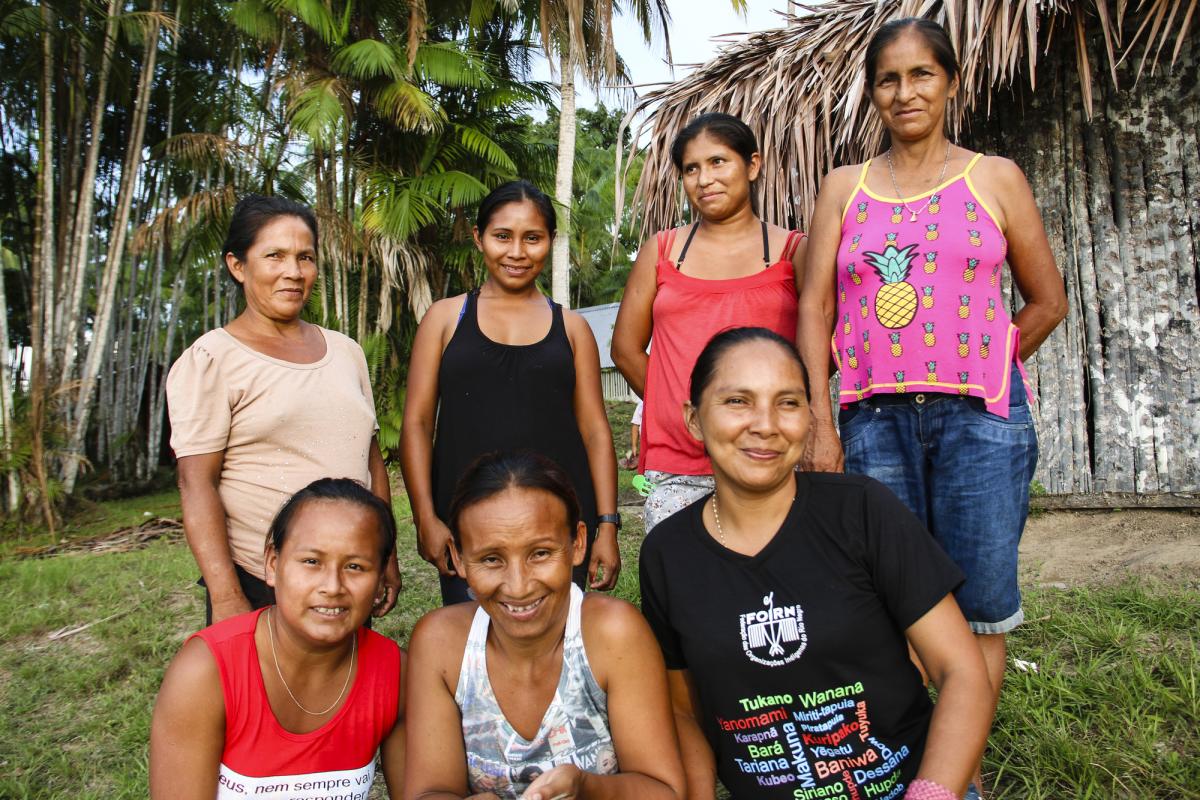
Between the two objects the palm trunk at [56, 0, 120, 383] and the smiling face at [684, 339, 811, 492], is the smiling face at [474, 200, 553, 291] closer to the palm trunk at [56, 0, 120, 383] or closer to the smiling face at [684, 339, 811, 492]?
the smiling face at [684, 339, 811, 492]

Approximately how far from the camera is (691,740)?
6.30 feet

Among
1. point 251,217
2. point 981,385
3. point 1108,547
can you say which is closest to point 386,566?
point 251,217

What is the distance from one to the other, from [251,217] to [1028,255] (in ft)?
6.97

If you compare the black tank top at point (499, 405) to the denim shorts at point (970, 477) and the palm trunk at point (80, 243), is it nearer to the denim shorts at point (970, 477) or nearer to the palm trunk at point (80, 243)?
the denim shorts at point (970, 477)

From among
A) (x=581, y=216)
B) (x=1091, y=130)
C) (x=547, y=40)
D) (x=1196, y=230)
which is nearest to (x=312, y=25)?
(x=547, y=40)

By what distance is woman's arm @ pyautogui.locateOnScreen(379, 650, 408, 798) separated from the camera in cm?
205

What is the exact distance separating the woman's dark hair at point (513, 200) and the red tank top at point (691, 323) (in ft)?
1.50

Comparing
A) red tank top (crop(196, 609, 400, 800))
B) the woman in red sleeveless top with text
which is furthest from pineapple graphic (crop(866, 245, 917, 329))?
red tank top (crop(196, 609, 400, 800))

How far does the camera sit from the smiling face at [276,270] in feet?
7.59

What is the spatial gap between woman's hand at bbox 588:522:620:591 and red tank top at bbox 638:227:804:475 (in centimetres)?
27

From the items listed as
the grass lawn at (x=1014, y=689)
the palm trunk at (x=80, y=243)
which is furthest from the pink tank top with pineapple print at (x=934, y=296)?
the palm trunk at (x=80, y=243)

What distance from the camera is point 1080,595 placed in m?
3.69

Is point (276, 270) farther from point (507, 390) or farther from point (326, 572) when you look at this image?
point (326, 572)

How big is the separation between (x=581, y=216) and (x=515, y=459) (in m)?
24.6
